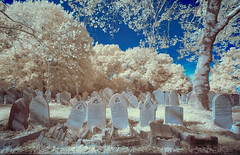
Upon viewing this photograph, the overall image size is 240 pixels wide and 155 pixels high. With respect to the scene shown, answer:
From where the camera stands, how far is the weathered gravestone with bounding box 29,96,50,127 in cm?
418

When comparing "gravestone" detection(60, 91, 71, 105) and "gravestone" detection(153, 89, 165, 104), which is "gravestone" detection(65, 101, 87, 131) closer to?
"gravestone" detection(60, 91, 71, 105)

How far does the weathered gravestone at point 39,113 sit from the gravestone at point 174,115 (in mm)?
4100

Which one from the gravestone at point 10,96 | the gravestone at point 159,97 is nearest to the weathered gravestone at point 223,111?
the gravestone at point 159,97

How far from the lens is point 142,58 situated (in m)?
23.2

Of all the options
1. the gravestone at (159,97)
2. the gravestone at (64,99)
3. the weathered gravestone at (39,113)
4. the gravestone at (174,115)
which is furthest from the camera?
the gravestone at (159,97)

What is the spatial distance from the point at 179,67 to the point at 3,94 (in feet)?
69.1

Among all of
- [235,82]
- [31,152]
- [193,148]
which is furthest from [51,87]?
[235,82]

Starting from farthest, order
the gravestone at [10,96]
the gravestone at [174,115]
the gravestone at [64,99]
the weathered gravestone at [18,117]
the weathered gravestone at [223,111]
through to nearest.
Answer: the gravestone at [64,99] → the gravestone at [10,96] → the gravestone at [174,115] → the weathered gravestone at [223,111] → the weathered gravestone at [18,117]

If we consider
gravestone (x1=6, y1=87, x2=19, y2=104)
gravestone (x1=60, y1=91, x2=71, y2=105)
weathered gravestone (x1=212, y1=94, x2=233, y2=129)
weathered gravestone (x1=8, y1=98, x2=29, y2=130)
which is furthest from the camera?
gravestone (x1=60, y1=91, x2=71, y2=105)

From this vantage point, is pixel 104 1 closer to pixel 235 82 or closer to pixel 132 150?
pixel 132 150

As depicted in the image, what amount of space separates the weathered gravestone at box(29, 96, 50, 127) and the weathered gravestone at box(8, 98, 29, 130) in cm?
38

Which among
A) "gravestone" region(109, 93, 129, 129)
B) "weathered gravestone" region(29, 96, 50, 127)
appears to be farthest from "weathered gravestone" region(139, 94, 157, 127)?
"weathered gravestone" region(29, 96, 50, 127)

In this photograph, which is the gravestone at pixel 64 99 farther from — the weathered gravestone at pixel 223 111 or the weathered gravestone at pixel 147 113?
the weathered gravestone at pixel 223 111

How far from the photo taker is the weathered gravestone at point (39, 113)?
418 cm
